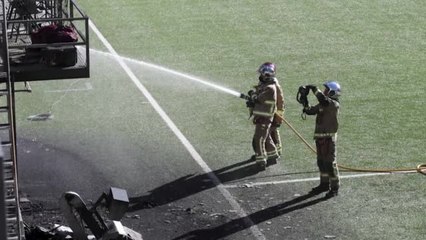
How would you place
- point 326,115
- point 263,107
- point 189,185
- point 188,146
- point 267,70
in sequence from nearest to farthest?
point 326,115
point 189,185
point 267,70
point 263,107
point 188,146

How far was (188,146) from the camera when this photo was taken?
19031 mm

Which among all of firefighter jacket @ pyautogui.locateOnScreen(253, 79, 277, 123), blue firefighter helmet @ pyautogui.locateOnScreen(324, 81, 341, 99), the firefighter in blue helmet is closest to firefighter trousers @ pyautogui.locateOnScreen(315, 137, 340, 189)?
the firefighter in blue helmet

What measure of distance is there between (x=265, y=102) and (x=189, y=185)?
76.3 inches

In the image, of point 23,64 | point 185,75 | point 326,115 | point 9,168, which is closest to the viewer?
point 9,168

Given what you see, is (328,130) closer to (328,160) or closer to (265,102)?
(328,160)

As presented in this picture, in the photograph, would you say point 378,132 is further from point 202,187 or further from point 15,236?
point 15,236

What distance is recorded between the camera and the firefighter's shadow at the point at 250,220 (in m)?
15.2

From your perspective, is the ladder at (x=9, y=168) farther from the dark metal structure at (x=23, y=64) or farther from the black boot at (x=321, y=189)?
the black boot at (x=321, y=189)

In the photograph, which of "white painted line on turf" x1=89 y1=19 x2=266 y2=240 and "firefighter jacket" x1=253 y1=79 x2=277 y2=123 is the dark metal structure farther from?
"firefighter jacket" x1=253 y1=79 x2=277 y2=123

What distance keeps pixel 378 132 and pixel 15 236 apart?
9316mm

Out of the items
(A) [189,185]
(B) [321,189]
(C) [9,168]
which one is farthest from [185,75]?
(C) [9,168]

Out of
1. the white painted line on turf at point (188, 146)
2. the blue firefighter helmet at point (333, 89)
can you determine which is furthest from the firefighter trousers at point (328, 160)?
the white painted line on turf at point (188, 146)

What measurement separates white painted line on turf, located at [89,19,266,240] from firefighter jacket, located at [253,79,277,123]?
51.3 inches

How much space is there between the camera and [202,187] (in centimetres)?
1705
